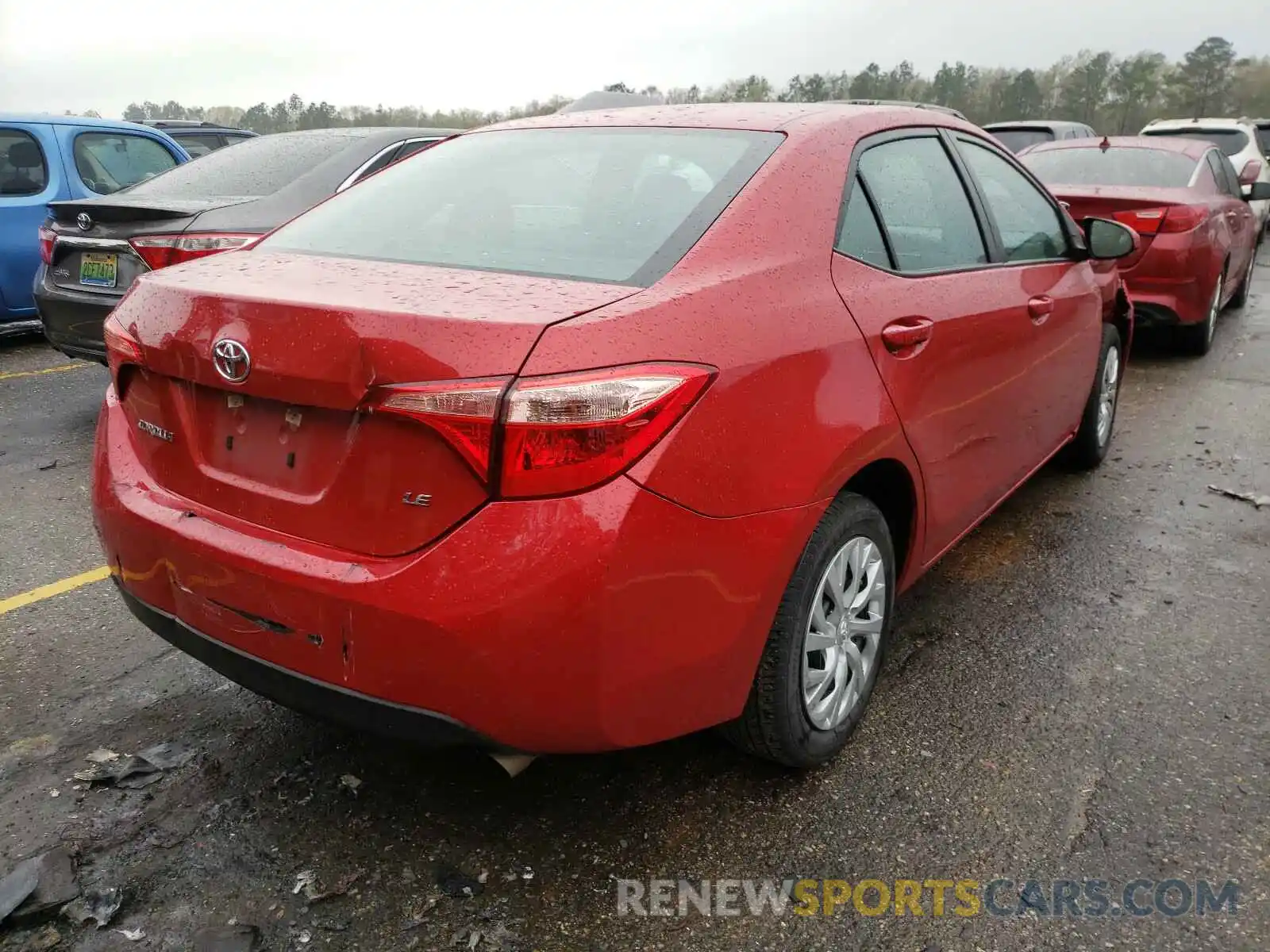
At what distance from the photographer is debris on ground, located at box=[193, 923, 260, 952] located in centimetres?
190

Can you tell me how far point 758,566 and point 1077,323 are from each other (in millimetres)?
2493

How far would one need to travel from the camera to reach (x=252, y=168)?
554 centimetres

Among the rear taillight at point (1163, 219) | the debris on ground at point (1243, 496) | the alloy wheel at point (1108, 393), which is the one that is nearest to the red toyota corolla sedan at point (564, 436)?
the alloy wheel at point (1108, 393)

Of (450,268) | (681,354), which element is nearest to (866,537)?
(681,354)

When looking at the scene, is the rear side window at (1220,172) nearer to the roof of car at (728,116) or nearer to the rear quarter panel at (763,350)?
the roof of car at (728,116)

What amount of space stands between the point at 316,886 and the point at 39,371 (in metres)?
6.02

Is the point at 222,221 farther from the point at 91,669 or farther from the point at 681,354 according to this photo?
the point at 681,354

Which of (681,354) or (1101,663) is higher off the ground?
(681,354)

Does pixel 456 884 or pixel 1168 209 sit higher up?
pixel 1168 209

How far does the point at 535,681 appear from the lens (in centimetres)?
176

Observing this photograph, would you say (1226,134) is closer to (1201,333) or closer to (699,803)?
(1201,333)

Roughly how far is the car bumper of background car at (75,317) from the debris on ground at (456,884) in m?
3.89

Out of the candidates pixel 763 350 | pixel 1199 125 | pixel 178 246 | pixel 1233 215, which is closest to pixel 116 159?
pixel 178 246

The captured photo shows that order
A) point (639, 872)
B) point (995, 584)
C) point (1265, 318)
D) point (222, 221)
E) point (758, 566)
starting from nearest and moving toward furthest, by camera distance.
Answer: point (758, 566)
point (639, 872)
point (995, 584)
point (222, 221)
point (1265, 318)
